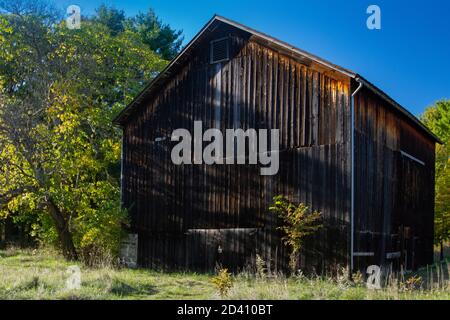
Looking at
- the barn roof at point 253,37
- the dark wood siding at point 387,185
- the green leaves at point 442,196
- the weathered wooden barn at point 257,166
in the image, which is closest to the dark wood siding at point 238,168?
the weathered wooden barn at point 257,166

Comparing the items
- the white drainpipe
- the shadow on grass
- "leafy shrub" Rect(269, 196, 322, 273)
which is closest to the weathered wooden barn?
the white drainpipe

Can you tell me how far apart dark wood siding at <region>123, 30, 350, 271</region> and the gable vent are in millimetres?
229

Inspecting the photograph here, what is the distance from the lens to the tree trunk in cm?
2112

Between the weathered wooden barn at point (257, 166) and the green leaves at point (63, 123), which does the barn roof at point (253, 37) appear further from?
the green leaves at point (63, 123)

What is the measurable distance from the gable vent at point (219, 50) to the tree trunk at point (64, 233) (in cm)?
920

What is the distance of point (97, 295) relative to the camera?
11086mm

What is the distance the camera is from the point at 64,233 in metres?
21.3

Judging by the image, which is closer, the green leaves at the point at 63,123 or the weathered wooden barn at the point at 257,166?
the weathered wooden barn at the point at 257,166

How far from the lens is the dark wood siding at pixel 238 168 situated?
Answer: 15070 mm

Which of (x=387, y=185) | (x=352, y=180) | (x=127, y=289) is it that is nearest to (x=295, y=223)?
(x=352, y=180)

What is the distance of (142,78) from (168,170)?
985cm

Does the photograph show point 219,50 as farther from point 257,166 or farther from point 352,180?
point 352,180

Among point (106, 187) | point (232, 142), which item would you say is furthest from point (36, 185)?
point (232, 142)

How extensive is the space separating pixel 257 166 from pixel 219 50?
14.7 ft
